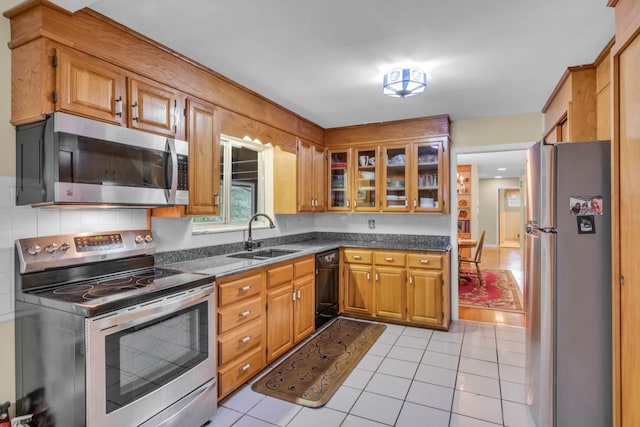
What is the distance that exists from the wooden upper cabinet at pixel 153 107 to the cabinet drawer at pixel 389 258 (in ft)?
8.24

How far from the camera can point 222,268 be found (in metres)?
2.49

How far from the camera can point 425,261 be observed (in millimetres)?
3746

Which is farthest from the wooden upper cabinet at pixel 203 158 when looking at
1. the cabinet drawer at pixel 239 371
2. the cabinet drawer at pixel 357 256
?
the cabinet drawer at pixel 357 256

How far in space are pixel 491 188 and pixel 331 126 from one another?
8.89 metres

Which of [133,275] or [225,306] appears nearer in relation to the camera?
Answer: [133,275]

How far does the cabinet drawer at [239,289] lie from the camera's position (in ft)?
7.64

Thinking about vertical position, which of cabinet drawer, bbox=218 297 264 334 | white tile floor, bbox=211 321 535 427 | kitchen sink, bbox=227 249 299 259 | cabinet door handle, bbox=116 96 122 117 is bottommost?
white tile floor, bbox=211 321 535 427

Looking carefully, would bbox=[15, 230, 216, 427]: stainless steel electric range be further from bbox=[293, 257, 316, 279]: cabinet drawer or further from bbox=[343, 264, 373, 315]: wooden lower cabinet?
bbox=[343, 264, 373, 315]: wooden lower cabinet

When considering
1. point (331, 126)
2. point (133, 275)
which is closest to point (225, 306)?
point (133, 275)

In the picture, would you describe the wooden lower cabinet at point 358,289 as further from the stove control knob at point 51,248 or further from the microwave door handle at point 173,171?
the stove control knob at point 51,248

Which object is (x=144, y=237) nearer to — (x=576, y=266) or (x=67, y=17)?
(x=67, y=17)

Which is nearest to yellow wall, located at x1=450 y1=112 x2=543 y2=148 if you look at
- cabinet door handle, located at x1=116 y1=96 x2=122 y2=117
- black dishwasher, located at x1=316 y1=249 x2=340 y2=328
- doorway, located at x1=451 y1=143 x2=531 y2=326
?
doorway, located at x1=451 y1=143 x2=531 y2=326

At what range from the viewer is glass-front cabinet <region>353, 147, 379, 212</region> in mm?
4305

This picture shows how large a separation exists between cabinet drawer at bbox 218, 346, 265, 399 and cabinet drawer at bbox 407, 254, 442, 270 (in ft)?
6.28
